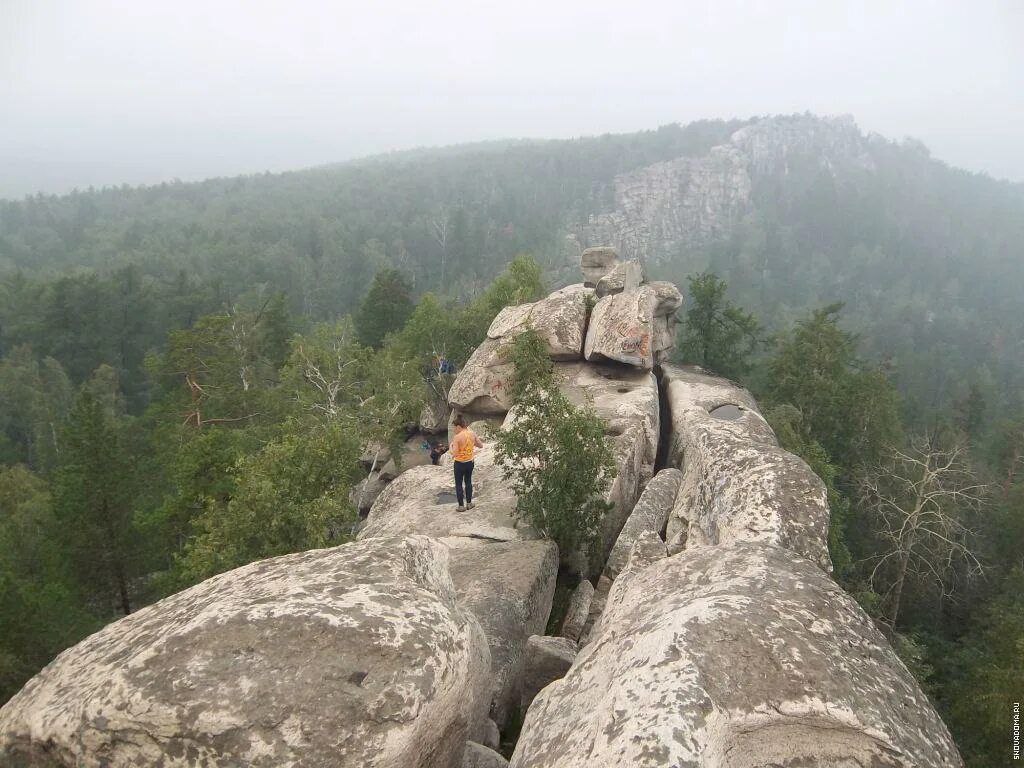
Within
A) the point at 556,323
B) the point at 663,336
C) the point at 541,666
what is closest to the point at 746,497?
the point at 541,666

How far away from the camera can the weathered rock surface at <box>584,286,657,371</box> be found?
1025 inches

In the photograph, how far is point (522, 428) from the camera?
1382 cm

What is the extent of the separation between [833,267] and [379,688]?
169 m

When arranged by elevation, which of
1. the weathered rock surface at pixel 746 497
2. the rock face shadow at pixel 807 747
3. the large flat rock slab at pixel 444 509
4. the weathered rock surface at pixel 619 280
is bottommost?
the large flat rock slab at pixel 444 509

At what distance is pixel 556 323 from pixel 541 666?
770 inches

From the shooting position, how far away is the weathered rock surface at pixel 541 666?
32.5 feet

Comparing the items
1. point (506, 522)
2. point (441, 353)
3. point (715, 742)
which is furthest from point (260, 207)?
point (715, 742)

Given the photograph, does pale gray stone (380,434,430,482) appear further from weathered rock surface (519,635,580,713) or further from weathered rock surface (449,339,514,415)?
weathered rock surface (519,635,580,713)

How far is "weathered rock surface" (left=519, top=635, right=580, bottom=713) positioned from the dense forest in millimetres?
4493

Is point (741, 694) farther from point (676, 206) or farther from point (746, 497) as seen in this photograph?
point (676, 206)

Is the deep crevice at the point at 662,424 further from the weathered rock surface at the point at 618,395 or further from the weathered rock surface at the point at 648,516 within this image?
the weathered rock surface at the point at 648,516

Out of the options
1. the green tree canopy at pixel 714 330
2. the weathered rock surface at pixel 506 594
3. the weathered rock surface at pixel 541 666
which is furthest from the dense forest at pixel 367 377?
the weathered rock surface at pixel 541 666

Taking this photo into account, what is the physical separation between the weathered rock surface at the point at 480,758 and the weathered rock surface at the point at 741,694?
1.34m

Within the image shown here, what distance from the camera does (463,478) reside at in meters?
15.4
